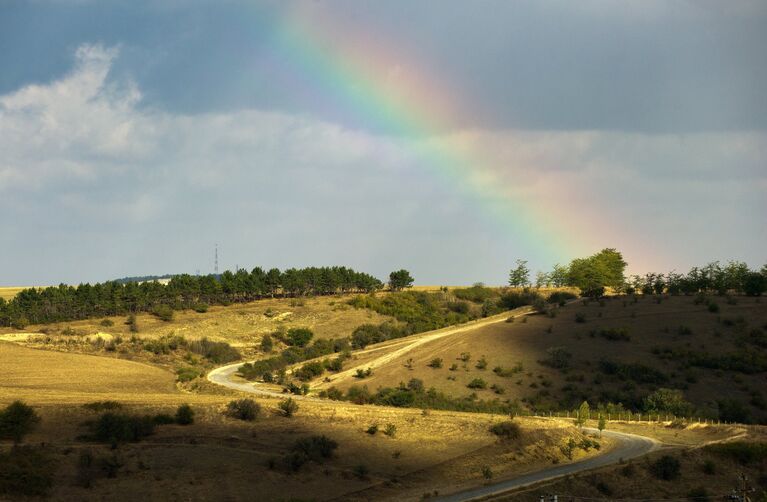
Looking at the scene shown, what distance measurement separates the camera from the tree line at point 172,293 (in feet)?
479

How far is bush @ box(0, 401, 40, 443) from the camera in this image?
42.4 metres

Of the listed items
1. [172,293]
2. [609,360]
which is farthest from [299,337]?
[609,360]

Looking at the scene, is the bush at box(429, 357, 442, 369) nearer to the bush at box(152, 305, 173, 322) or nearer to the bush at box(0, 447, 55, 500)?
the bush at box(0, 447, 55, 500)

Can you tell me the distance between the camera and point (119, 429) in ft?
144

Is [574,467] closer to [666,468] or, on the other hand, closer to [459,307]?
[666,468]

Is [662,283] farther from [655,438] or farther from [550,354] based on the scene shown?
[655,438]

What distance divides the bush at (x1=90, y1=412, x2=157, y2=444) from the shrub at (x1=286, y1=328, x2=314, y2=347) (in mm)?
84572

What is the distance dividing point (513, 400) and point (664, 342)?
2780 cm

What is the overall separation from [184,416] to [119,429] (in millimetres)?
6026

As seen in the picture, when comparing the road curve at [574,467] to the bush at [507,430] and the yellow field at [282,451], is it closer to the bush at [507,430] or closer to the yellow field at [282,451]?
the yellow field at [282,451]

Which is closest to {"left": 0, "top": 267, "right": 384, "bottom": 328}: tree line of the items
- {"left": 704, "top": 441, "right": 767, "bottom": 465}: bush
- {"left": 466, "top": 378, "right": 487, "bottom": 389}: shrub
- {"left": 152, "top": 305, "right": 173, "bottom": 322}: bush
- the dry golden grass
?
{"left": 152, "top": 305, "right": 173, "bottom": 322}: bush

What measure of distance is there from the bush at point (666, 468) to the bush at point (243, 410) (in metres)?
26.4

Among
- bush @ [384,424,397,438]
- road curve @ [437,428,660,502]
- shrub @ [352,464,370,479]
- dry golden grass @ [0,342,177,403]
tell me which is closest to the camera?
road curve @ [437,428,660,502]

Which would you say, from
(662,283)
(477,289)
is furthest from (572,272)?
(662,283)
